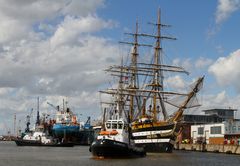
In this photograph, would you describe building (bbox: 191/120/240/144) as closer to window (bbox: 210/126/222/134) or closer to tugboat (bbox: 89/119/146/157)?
window (bbox: 210/126/222/134)

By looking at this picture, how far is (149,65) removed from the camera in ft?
445

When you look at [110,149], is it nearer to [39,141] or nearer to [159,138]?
[159,138]

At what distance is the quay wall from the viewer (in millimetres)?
118938

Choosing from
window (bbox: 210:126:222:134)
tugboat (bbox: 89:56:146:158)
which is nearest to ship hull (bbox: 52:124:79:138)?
window (bbox: 210:126:222:134)

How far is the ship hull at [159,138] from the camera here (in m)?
108

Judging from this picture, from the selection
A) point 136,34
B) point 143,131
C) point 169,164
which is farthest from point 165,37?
point 169,164

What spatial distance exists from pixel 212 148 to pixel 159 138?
28.2 metres

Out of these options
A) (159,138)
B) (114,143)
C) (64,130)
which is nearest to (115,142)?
(114,143)

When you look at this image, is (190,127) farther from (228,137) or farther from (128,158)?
(128,158)

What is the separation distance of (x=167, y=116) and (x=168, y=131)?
1873cm

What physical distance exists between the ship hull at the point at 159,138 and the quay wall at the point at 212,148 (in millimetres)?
17685

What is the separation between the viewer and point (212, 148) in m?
132

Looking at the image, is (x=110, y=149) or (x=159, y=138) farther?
(x=159, y=138)

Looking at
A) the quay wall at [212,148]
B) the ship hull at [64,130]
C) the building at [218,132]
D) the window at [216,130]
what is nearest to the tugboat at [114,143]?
the quay wall at [212,148]
